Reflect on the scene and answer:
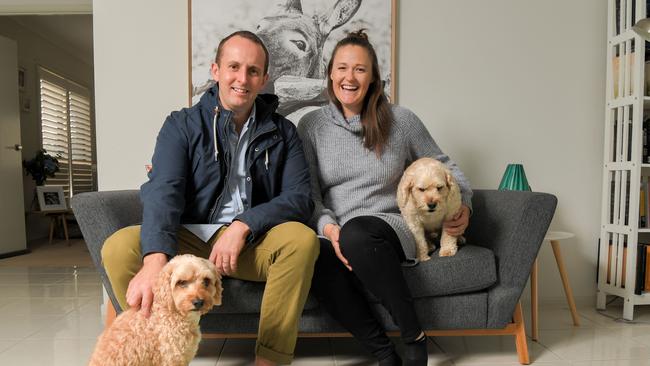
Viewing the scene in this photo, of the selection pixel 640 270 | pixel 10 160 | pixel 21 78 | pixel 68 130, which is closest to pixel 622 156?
pixel 640 270

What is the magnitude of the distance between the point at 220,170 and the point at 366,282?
67cm

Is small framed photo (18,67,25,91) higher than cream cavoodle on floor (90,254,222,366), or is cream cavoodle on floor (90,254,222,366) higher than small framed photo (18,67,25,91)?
small framed photo (18,67,25,91)

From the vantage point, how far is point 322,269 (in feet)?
5.50

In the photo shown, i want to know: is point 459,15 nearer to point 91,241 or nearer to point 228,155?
point 228,155

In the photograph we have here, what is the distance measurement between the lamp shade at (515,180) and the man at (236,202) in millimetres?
1216

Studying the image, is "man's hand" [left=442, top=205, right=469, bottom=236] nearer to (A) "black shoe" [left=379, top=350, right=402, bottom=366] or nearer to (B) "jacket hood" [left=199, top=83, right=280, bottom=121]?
(A) "black shoe" [left=379, top=350, right=402, bottom=366]

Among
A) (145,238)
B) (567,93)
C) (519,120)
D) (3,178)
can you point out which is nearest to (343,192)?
(145,238)

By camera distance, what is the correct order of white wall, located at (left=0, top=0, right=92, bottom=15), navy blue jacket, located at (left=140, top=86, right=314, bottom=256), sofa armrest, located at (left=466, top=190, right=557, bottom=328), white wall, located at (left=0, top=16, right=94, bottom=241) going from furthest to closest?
white wall, located at (left=0, top=16, right=94, bottom=241) → white wall, located at (left=0, top=0, right=92, bottom=15) → sofa armrest, located at (left=466, top=190, right=557, bottom=328) → navy blue jacket, located at (left=140, top=86, right=314, bottom=256)

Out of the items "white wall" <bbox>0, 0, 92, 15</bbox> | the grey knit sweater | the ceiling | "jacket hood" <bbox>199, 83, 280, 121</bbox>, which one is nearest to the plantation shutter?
the ceiling

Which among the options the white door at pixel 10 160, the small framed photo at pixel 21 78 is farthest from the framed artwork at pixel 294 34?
the small framed photo at pixel 21 78

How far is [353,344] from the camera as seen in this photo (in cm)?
209

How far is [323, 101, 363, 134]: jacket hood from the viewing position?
1938mm

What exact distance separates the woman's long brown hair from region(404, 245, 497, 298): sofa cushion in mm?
502

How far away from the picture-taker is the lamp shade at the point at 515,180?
2.41 metres
